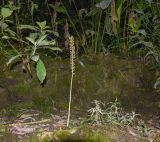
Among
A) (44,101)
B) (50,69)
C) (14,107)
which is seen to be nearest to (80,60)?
(50,69)

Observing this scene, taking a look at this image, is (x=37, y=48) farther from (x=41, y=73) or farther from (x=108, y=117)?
(x=108, y=117)

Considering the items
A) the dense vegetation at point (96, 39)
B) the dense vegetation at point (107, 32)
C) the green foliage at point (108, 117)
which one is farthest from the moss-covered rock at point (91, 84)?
the green foliage at point (108, 117)

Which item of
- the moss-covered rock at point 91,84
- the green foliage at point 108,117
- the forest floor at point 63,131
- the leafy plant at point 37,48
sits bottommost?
the forest floor at point 63,131

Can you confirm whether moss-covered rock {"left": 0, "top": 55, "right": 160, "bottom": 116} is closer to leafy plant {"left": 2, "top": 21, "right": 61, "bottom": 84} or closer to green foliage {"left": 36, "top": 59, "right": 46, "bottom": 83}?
leafy plant {"left": 2, "top": 21, "right": 61, "bottom": 84}

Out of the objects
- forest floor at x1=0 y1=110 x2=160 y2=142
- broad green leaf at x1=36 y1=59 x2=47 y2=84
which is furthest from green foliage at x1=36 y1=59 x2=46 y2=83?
forest floor at x1=0 y1=110 x2=160 y2=142

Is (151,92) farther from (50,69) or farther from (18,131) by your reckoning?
(18,131)

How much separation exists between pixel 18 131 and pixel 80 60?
81cm

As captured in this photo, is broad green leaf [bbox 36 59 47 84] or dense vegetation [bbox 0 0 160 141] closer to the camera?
broad green leaf [bbox 36 59 47 84]

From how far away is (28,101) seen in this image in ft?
7.48

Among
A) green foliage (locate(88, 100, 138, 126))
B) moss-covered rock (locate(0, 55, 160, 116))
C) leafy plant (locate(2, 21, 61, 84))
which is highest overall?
leafy plant (locate(2, 21, 61, 84))

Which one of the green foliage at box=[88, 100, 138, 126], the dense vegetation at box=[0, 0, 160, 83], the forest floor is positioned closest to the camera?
the forest floor

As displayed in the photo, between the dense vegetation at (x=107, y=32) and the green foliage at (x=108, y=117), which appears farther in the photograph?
the dense vegetation at (x=107, y=32)

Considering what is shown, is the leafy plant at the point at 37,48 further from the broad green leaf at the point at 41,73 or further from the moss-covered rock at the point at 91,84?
the moss-covered rock at the point at 91,84

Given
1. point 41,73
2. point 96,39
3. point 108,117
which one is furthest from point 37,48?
point 108,117
